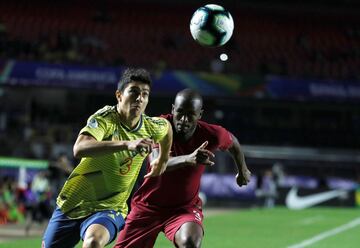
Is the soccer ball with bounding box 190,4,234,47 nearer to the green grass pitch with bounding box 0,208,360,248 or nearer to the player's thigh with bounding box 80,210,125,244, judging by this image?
the player's thigh with bounding box 80,210,125,244

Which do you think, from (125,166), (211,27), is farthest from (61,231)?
(211,27)

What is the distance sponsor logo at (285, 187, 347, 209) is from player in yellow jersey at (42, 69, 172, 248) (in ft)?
79.0

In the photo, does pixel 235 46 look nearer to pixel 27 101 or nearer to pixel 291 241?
pixel 27 101

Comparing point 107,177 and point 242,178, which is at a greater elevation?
point 107,177

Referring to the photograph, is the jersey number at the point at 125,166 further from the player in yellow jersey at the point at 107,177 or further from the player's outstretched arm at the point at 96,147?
the player's outstretched arm at the point at 96,147

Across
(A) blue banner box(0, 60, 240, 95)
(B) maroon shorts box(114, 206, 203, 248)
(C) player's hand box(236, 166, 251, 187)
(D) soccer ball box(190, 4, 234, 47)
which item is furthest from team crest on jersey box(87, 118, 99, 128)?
(A) blue banner box(0, 60, 240, 95)

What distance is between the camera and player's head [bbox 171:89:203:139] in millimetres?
6820

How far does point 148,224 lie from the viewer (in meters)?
7.05

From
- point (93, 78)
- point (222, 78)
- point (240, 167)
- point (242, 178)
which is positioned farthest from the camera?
point (222, 78)

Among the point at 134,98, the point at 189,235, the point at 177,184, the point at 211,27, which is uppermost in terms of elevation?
the point at 211,27

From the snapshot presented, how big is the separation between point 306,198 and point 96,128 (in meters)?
25.0

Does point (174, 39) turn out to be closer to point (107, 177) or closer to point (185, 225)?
point (185, 225)

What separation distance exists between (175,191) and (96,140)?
5.52 feet

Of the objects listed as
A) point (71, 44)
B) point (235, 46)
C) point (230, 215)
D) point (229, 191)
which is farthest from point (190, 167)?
point (235, 46)
